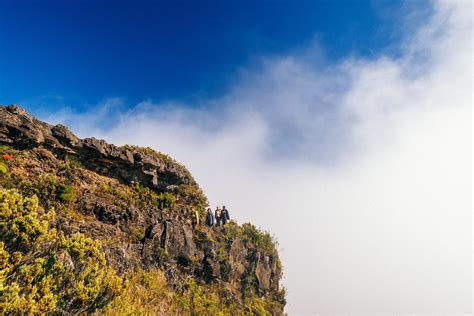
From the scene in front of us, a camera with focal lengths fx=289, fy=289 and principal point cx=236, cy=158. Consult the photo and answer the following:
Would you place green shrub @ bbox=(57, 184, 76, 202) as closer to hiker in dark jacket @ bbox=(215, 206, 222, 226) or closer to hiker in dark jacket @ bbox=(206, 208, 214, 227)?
hiker in dark jacket @ bbox=(206, 208, 214, 227)

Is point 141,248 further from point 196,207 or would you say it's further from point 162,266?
point 196,207

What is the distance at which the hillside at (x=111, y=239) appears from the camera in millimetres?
8586

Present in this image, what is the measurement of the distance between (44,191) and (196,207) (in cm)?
1100

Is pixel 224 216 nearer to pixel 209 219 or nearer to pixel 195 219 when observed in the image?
pixel 209 219

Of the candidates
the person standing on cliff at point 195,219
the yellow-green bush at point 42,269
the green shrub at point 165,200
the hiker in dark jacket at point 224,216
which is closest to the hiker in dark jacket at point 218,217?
the hiker in dark jacket at point 224,216

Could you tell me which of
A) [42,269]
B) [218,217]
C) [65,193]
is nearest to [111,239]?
[65,193]

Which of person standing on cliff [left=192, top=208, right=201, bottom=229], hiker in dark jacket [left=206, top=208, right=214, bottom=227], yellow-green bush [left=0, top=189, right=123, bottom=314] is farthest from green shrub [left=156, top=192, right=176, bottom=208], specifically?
yellow-green bush [left=0, top=189, right=123, bottom=314]

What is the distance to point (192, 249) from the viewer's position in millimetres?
19375

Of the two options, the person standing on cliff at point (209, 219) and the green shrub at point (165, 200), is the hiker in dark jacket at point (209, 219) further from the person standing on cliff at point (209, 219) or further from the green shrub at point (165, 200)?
the green shrub at point (165, 200)

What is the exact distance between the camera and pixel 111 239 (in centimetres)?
1609

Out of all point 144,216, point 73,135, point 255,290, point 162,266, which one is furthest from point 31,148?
point 255,290

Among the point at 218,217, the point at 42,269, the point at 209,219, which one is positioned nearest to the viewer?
the point at 42,269

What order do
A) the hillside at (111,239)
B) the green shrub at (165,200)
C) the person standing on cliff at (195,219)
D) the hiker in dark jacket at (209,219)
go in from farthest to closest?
the hiker in dark jacket at (209,219)
the person standing on cliff at (195,219)
the green shrub at (165,200)
the hillside at (111,239)

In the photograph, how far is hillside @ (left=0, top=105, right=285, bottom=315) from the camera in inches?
338
